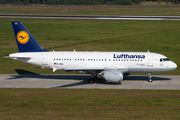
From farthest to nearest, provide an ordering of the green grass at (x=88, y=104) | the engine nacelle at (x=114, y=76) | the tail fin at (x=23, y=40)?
the tail fin at (x=23, y=40), the engine nacelle at (x=114, y=76), the green grass at (x=88, y=104)

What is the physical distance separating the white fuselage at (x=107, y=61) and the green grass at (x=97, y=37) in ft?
25.8

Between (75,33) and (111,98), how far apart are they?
5523cm

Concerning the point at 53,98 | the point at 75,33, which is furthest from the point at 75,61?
the point at 75,33

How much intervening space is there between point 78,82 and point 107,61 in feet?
17.9

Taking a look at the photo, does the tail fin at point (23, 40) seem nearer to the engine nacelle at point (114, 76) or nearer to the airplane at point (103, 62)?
the airplane at point (103, 62)

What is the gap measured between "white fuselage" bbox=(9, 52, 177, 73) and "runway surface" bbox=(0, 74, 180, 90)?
6.83 feet

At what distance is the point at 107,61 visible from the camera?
3919 centimetres

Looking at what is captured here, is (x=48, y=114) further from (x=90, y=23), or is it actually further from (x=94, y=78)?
(x=90, y=23)

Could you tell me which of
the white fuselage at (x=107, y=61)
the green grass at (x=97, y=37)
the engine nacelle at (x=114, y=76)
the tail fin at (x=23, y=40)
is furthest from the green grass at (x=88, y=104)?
the green grass at (x=97, y=37)

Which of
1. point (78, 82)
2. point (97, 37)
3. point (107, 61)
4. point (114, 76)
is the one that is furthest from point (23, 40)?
point (97, 37)

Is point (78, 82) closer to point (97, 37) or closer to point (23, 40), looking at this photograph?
point (23, 40)

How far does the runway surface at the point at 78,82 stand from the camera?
3788 centimetres

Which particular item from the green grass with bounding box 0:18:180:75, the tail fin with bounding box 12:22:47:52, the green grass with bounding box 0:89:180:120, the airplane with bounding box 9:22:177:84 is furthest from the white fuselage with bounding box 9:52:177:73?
the green grass with bounding box 0:18:180:75

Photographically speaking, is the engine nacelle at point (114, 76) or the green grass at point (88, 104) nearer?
the green grass at point (88, 104)
